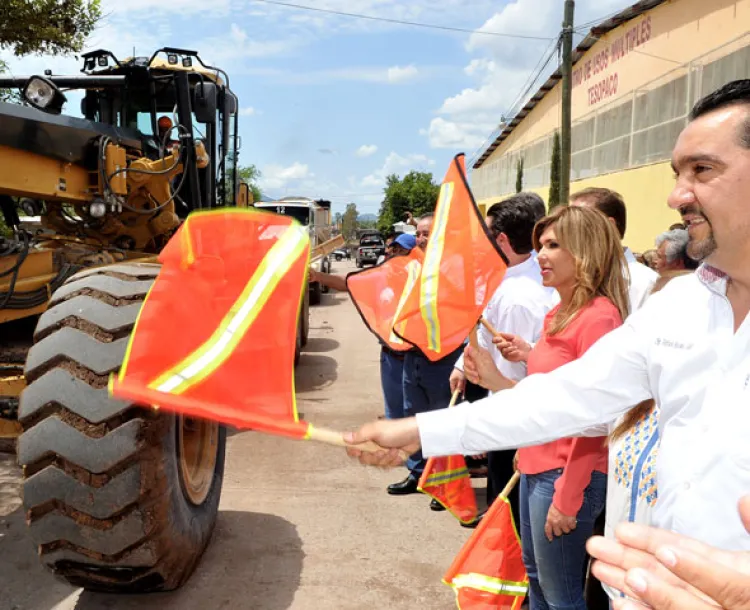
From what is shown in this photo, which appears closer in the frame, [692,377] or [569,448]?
[692,377]

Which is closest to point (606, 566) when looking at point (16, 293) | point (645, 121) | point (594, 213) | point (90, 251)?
point (594, 213)

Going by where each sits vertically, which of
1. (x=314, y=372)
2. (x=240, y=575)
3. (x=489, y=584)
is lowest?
(x=240, y=575)

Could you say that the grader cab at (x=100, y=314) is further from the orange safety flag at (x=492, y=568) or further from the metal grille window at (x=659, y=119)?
the metal grille window at (x=659, y=119)

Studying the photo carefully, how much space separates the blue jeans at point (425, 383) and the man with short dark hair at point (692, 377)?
3168mm

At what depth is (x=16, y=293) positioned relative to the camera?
3.84m

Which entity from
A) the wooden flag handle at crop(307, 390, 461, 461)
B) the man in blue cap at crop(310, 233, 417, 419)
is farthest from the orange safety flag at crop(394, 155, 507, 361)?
the man in blue cap at crop(310, 233, 417, 419)

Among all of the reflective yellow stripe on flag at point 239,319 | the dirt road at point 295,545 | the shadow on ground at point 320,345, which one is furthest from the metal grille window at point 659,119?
the reflective yellow stripe on flag at point 239,319

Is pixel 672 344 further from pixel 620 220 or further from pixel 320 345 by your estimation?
pixel 320 345

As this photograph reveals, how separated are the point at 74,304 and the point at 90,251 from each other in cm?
173

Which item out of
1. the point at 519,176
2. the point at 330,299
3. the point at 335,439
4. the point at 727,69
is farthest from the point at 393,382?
the point at 519,176

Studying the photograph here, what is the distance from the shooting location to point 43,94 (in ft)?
14.4

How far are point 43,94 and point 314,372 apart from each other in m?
5.55

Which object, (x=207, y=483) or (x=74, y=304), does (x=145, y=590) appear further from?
(x=74, y=304)

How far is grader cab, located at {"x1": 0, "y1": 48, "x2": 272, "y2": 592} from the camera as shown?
290cm
